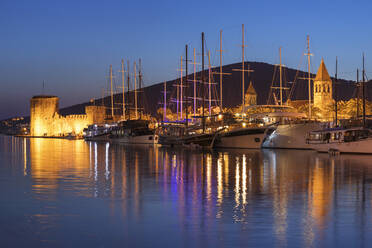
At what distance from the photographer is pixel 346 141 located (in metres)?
34.9

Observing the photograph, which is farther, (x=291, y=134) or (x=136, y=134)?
(x=136, y=134)

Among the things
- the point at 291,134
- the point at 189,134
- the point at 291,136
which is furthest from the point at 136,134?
the point at 291,134

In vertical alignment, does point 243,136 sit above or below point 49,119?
below

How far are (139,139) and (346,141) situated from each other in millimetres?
36737

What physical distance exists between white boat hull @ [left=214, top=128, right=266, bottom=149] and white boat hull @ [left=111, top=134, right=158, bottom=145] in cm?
1643

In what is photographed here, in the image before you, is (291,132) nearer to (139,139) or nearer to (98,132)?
(139,139)

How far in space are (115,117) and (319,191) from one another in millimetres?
100306

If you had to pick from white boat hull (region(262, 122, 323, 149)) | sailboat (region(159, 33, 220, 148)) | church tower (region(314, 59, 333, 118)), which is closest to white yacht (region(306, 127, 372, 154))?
white boat hull (region(262, 122, 323, 149))

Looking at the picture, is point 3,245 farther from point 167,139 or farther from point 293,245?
point 167,139

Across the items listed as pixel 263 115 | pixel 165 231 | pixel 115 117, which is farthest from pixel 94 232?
pixel 115 117

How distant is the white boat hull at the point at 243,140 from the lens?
46.4 meters

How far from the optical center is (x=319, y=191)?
47.2 ft

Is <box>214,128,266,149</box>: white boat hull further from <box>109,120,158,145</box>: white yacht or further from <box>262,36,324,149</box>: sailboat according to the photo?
<box>109,120,158,145</box>: white yacht

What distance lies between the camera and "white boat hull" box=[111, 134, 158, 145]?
211 ft
